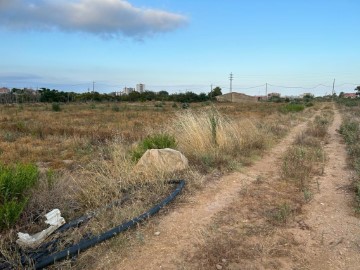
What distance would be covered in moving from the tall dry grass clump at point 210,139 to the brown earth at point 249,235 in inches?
74.4

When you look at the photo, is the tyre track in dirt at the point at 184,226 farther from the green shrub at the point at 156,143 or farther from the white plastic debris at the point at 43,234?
the green shrub at the point at 156,143

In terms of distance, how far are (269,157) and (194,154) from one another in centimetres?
209

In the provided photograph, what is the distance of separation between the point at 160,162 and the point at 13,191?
2.54m

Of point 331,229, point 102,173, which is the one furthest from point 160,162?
point 331,229

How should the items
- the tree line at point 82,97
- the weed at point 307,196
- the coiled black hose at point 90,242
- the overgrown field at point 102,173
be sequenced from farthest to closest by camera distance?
the tree line at point 82,97
the weed at point 307,196
the overgrown field at point 102,173
the coiled black hose at point 90,242

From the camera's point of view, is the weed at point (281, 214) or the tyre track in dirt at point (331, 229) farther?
the weed at point (281, 214)

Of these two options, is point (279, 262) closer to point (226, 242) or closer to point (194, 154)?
point (226, 242)

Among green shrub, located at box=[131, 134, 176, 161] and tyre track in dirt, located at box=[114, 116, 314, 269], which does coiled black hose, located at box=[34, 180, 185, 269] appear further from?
green shrub, located at box=[131, 134, 176, 161]

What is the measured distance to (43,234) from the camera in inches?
131

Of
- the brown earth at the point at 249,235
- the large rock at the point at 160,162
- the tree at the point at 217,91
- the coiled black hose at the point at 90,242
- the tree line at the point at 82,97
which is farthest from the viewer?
the tree at the point at 217,91

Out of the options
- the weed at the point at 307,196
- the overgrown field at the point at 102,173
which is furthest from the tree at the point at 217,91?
the weed at the point at 307,196

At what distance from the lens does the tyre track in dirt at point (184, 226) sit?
3.12m

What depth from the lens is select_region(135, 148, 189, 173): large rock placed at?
558 centimetres

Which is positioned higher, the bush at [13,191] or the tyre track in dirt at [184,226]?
the bush at [13,191]
